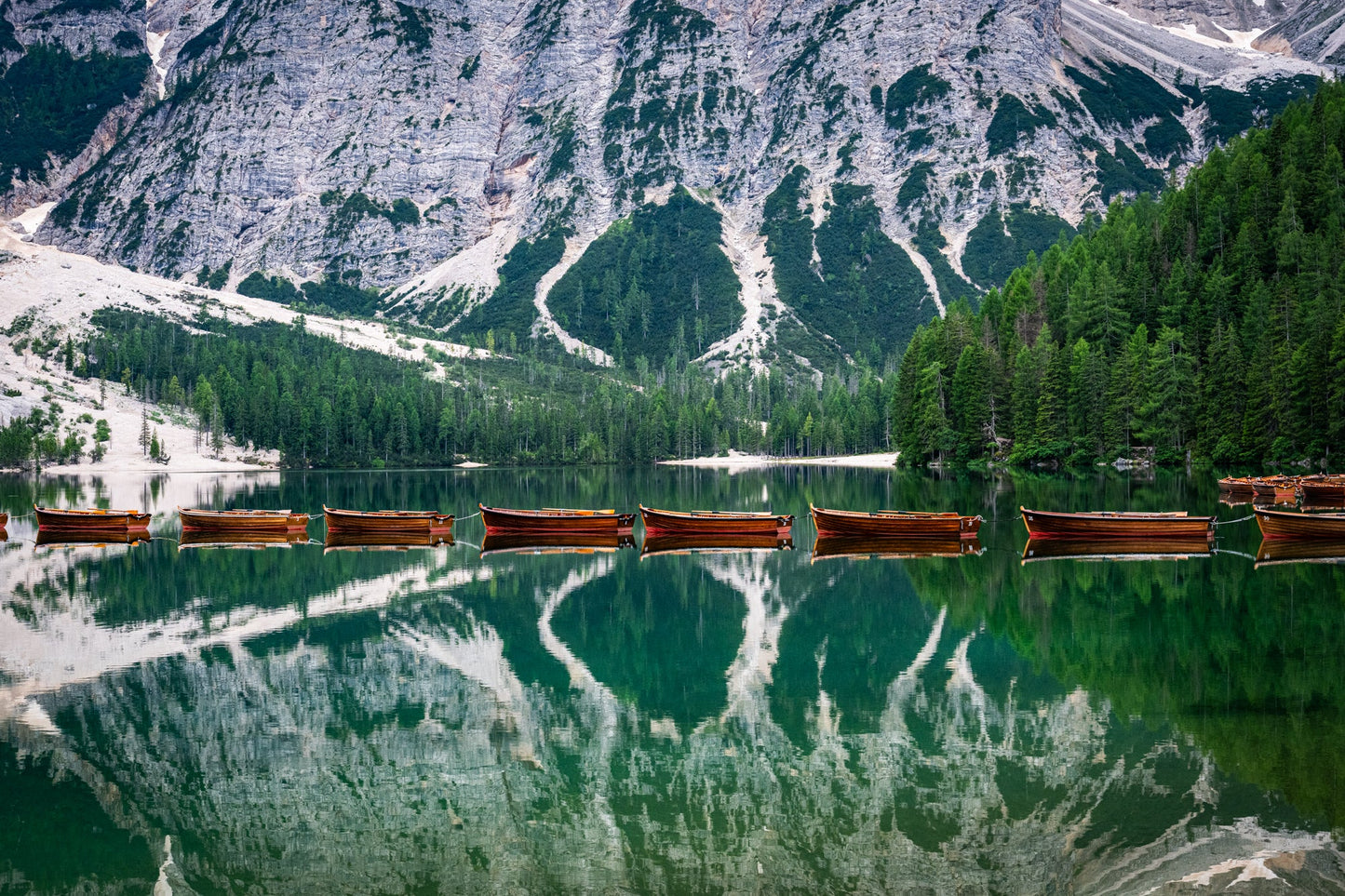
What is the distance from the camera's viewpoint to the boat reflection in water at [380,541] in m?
53.1

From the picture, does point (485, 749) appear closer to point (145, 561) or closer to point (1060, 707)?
point (1060, 707)

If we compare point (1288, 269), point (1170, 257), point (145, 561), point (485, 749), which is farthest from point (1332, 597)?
point (1170, 257)

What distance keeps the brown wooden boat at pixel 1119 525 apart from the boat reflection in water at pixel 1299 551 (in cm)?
279

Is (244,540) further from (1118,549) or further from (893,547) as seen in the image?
(1118,549)

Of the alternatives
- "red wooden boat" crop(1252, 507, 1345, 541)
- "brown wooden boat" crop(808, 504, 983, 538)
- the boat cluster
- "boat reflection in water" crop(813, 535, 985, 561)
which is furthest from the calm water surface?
"brown wooden boat" crop(808, 504, 983, 538)

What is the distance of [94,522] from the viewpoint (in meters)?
60.8

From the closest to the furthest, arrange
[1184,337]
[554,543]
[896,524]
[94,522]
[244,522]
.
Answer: [896,524] < [554,543] < [244,522] < [94,522] < [1184,337]

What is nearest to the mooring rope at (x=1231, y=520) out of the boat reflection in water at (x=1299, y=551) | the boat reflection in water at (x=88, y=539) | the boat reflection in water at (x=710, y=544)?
the boat reflection in water at (x=1299, y=551)

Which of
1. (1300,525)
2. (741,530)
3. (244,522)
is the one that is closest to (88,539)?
(244,522)

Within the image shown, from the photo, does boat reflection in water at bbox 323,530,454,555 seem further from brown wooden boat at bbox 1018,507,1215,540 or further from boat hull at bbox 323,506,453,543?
brown wooden boat at bbox 1018,507,1215,540

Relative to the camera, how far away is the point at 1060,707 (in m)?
20.6

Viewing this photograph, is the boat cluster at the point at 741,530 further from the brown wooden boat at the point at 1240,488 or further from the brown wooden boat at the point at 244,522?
Result: the brown wooden boat at the point at 1240,488

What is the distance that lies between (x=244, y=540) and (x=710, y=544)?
2894 centimetres

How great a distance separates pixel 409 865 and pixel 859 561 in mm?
32907
